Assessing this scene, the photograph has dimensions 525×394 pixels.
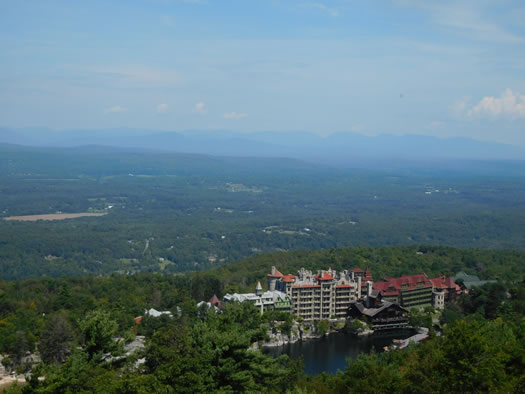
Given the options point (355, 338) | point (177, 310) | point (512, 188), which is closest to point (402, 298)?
point (355, 338)

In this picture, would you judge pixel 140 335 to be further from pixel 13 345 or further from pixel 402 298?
pixel 402 298

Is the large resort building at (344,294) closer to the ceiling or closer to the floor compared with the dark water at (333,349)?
closer to the ceiling

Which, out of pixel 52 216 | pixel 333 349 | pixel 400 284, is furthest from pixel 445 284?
pixel 52 216

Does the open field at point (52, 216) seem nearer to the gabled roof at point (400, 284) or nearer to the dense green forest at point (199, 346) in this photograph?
the dense green forest at point (199, 346)

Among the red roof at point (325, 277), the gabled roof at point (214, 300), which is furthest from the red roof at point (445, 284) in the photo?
the gabled roof at point (214, 300)

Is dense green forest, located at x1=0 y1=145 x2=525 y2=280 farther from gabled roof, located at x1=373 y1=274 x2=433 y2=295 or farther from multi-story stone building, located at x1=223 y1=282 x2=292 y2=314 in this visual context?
gabled roof, located at x1=373 y1=274 x2=433 y2=295
